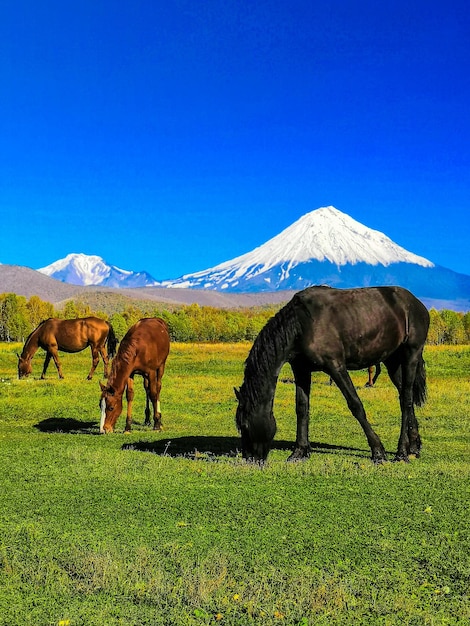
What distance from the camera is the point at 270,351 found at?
412 inches

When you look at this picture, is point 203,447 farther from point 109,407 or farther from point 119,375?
point 119,375

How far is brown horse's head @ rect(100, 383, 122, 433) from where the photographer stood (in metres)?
15.1

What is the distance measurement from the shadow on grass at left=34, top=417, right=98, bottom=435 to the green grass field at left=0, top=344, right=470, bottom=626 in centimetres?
450

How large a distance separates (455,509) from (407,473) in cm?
205

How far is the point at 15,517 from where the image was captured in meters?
7.30

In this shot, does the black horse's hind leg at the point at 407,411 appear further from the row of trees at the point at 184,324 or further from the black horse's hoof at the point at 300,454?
the row of trees at the point at 184,324

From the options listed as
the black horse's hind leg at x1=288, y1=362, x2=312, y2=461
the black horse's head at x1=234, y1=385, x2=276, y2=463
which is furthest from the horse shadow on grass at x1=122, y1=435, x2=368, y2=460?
the black horse's head at x1=234, y1=385, x2=276, y2=463

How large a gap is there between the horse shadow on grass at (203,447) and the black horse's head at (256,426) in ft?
5.29

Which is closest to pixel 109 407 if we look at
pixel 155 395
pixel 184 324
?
pixel 155 395

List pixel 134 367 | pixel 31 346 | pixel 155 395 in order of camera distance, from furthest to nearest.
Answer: pixel 31 346
pixel 155 395
pixel 134 367

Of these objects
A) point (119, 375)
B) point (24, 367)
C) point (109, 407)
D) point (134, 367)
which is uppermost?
point (134, 367)

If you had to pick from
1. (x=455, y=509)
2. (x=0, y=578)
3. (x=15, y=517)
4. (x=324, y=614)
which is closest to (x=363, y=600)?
(x=324, y=614)

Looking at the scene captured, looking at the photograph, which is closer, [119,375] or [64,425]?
[119,375]

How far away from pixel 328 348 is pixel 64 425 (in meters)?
11.4
